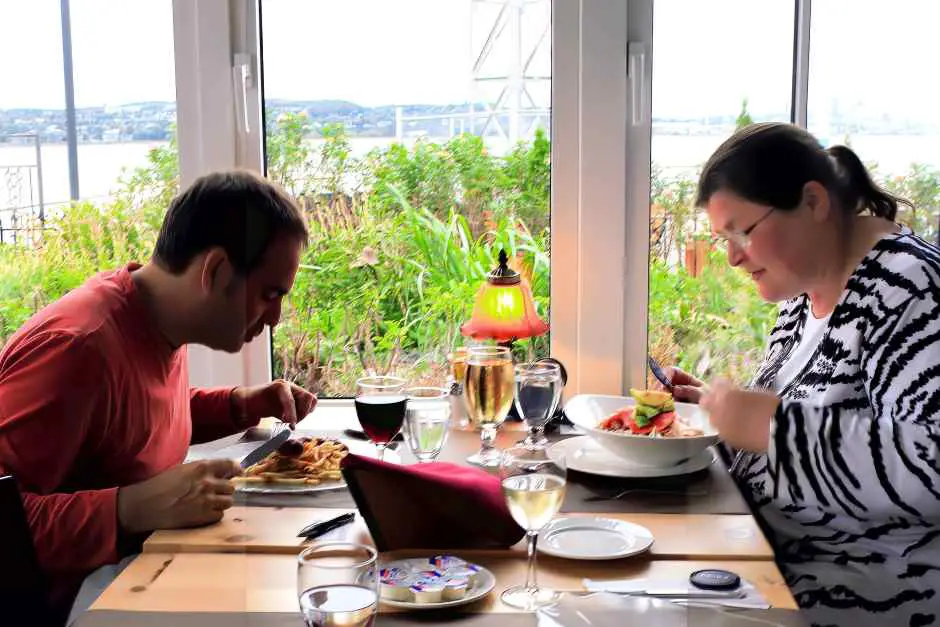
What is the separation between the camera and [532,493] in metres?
1.19

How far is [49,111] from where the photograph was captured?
2.79 meters

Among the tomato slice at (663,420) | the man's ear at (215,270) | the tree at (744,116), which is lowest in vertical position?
the tomato slice at (663,420)

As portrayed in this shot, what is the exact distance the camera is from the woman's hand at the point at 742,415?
1.63 meters

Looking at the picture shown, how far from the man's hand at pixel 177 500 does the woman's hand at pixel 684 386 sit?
0.98 metres

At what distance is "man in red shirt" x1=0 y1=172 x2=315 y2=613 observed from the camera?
Answer: 1515mm

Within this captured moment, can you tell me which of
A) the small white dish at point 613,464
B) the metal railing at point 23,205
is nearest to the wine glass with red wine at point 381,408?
the small white dish at point 613,464

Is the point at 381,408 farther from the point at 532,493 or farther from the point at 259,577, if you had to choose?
the point at 532,493

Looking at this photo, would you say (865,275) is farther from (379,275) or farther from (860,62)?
(379,275)

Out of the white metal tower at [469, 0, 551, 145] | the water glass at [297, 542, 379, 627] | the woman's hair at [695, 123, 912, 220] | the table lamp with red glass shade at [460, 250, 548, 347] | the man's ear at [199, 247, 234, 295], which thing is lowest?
the water glass at [297, 542, 379, 627]

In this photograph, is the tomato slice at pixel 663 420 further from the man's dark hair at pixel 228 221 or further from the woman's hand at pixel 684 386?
the man's dark hair at pixel 228 221

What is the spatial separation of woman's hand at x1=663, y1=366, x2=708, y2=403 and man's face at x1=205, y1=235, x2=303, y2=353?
0.80m

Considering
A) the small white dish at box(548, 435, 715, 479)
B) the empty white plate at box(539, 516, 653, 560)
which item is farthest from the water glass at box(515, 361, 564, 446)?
the empty white plate at box(539, 516, 653, 560)

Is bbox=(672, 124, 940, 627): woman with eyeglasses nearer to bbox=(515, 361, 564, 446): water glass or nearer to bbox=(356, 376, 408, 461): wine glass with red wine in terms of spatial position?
bbox=(515, 361, 564, 446): water glass

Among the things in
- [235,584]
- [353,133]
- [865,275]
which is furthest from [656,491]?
[353,133]
